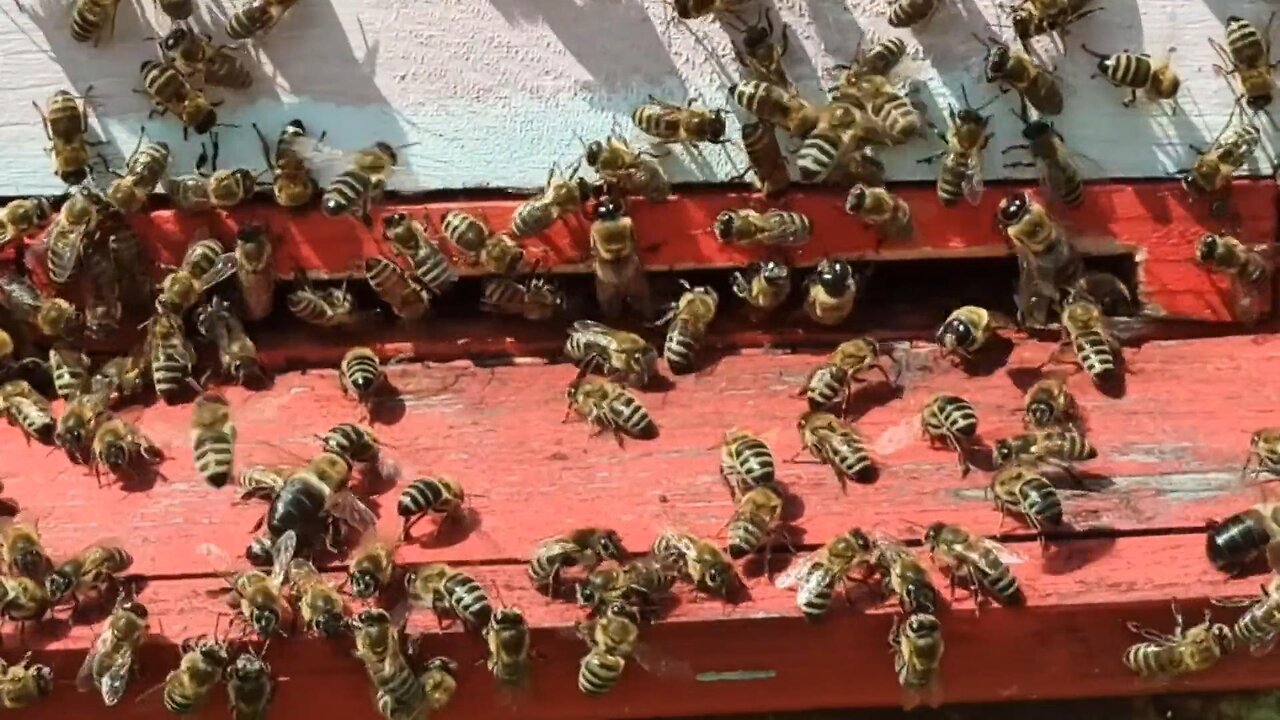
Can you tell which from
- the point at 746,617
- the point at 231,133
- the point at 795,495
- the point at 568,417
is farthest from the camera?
the point at 231,133

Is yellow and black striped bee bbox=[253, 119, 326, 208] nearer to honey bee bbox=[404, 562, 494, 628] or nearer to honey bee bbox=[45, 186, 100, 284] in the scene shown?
honey bee bbox=[45, 186, 100, 284]

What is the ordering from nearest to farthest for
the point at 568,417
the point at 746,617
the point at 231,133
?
the point at 746,617 → the point at 568,417 → the point at 231,133

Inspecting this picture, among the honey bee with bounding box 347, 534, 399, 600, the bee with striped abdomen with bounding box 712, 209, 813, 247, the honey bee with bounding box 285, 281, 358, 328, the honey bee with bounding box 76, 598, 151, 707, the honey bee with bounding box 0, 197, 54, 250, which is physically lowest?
the honey bee with bounding box 76, 598, 151, 707

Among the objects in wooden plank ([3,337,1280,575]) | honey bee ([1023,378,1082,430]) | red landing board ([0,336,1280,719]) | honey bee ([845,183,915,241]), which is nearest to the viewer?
red landing board ([0,336,1280,719])

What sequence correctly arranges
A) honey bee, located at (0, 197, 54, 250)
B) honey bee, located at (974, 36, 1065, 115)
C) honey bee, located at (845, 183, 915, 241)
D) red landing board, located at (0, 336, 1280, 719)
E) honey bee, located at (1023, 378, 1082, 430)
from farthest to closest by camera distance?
honey bee, located at (0, 197, 54, 250) → honey bee, located at (845, 183, 915, 241) → honey bee, located at (974, 36, 1065, 115) → honey bee, located at (1023, 378, 1082, 430) → red landing board, located at (0, 336, 1280, 719)

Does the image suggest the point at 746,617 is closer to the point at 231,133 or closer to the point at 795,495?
the point at 795,495

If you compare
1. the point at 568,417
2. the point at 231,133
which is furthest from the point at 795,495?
the point at 231,133

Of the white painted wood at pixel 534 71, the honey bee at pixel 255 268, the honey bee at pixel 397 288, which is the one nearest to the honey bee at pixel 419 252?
the honey bee at pixel 397 288

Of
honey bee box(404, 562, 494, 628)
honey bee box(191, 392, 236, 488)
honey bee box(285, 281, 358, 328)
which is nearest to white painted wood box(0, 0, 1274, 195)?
honey bee box(285, 281, 358, 328)
